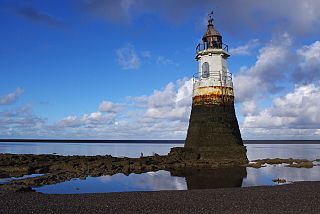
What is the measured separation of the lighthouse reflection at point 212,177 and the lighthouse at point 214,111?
91.8 inches

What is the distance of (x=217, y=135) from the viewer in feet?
97.9

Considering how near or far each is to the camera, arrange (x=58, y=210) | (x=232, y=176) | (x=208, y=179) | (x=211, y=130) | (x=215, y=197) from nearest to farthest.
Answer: (x=58, y=210), (x=215, y=197), (x=208, y=179), (x=232, y=176), (x=211, y=130)

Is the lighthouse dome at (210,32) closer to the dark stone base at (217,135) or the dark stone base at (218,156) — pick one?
the dark stone base at (217,135)

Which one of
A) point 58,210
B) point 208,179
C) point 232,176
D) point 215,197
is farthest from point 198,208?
point 232,176

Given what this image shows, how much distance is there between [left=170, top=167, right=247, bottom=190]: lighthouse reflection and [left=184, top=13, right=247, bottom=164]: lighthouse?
2333 millimetres

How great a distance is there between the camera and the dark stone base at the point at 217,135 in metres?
29.9

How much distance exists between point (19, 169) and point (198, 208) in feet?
56.5

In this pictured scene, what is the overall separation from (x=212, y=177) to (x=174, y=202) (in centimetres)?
1014

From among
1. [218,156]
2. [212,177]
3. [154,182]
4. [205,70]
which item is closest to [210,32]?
[205,70]

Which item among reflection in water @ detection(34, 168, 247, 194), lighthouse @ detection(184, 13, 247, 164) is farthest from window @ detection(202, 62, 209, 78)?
reflection in water @ detection(34, 168, 247, 194)

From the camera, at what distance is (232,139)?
30.1m

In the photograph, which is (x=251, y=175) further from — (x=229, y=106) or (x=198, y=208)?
(x=198, y=208)

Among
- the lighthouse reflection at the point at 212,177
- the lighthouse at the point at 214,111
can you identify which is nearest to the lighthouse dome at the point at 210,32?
the lighthouse at the point at 214,111

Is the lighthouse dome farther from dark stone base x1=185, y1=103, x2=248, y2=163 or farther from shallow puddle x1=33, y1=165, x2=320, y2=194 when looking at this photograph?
shallow puddle x1=33, y1=165, x2=320, y2=194
